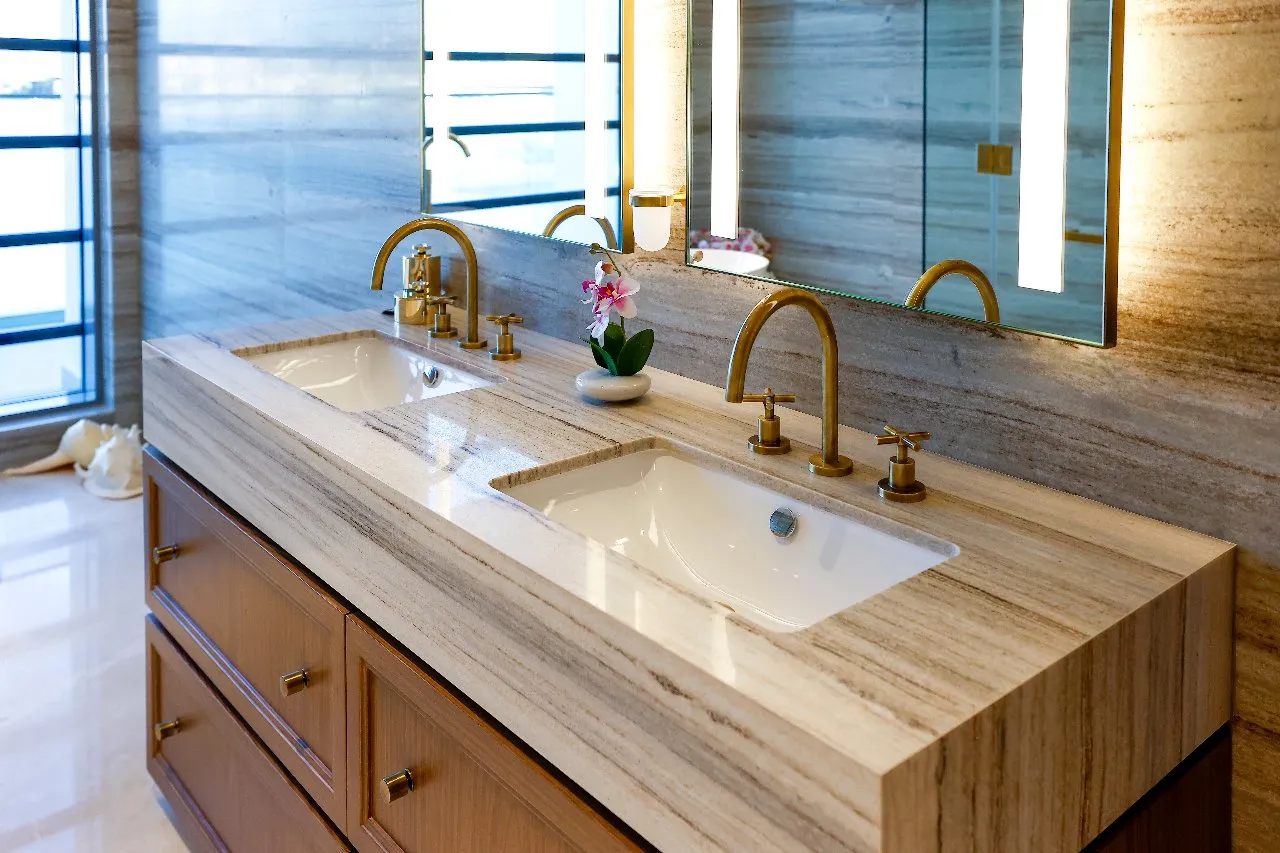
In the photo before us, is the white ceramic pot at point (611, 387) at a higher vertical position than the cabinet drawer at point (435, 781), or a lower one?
higher

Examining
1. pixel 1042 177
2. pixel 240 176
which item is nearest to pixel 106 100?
pixel 240 176

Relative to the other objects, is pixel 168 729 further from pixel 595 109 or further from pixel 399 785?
pixel 595 109

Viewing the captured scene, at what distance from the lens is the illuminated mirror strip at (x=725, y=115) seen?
163 cm

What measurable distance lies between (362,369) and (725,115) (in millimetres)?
838

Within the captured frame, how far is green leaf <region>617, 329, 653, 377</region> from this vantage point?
167 cm

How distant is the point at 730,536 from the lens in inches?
56.6

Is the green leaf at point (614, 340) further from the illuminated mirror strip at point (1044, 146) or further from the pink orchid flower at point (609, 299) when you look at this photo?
the illuminated mirror strip at point (1044, 146)

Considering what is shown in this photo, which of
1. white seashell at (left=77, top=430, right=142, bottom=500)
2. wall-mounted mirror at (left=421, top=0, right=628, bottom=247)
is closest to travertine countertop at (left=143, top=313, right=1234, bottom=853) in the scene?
wall-mounted mirror at (left=421, top=0, right=628, bottom=247)

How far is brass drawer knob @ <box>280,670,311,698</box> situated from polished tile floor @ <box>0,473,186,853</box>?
0.72 meters

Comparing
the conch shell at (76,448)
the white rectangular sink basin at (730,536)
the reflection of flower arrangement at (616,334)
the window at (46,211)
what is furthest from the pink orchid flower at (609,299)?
the window at (46,211)

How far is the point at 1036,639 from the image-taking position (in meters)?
1.02

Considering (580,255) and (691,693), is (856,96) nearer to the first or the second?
(580,255)

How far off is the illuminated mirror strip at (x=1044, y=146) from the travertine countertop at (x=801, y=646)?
264 millimetres

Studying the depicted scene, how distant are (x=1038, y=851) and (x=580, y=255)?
4.21 ft
